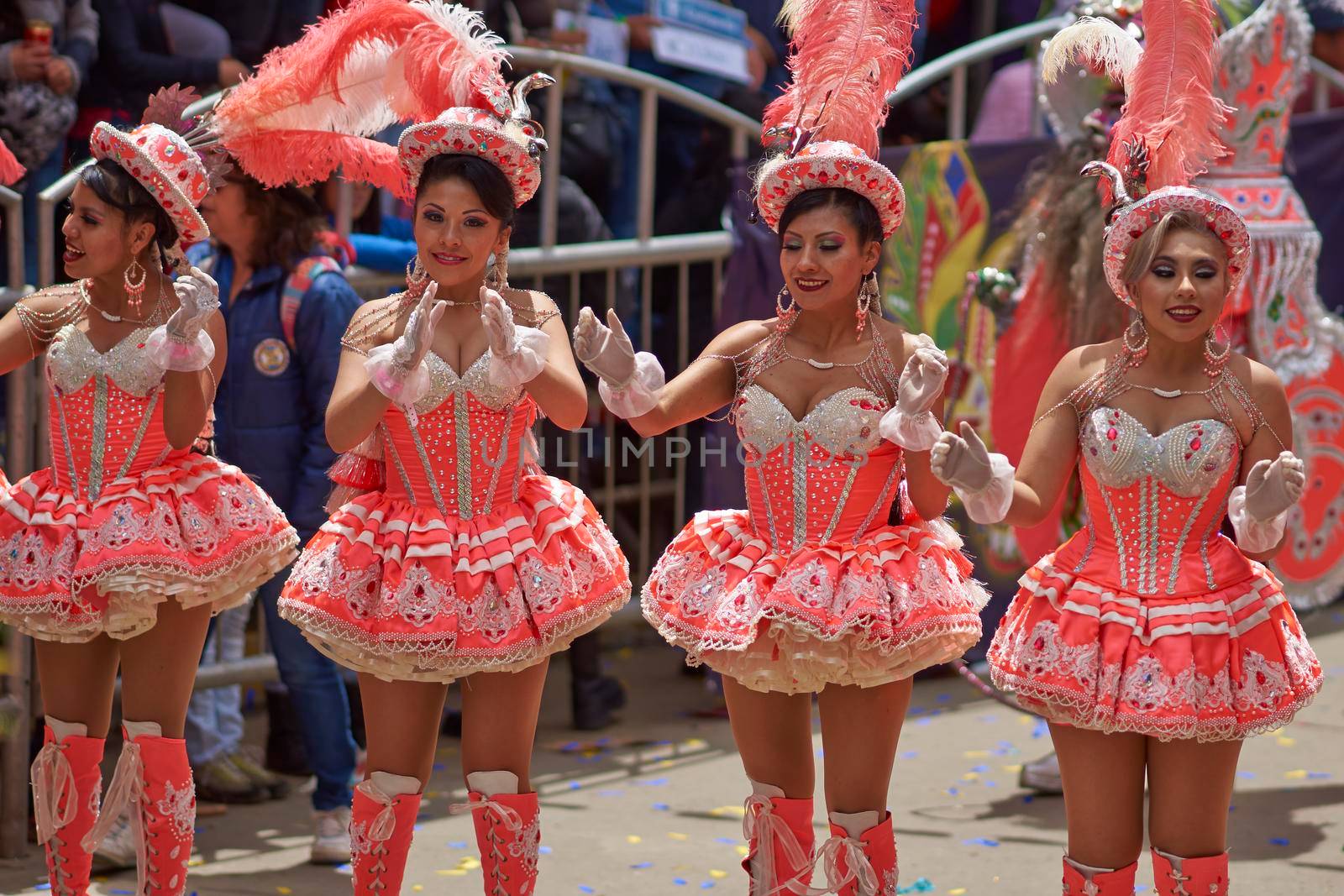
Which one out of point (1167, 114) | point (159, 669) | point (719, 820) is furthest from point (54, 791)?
point (1167, 114)

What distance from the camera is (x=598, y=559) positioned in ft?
13.6

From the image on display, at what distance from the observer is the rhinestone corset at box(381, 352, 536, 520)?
161 inches

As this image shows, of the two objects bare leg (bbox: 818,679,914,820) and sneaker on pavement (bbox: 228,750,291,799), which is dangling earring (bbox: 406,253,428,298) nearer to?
bare leg (bbox: 818,679,914,820)

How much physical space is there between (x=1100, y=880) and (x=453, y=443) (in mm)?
1691

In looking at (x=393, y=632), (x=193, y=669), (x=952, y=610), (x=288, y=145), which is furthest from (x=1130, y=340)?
(x=193, y=669)

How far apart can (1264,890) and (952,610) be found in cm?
158

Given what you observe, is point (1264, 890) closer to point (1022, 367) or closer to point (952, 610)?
point (952, 610)

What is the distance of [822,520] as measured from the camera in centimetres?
397

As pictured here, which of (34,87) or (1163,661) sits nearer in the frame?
(1163,661)

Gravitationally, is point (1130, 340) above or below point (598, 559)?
above

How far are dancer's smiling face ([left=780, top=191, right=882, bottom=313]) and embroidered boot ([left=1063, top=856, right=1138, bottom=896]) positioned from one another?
133 cm

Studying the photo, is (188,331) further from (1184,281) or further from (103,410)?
(1184,281)

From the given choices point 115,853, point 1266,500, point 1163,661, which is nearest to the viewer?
point 1266,500

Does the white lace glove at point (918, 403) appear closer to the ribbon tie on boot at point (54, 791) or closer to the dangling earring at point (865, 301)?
the dangling earring at point (865, 301)
